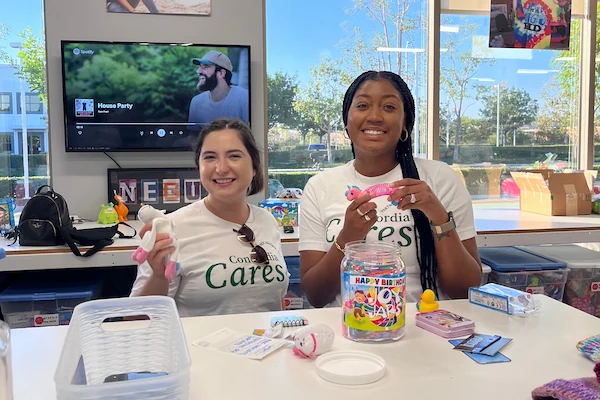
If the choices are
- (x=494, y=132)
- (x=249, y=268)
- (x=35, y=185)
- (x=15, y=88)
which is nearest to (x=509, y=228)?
(x=494, y=132)

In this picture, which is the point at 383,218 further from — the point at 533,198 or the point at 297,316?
the point at 533,198

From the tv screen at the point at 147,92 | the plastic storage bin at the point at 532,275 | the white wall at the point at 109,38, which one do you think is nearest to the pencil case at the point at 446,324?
the plastic storage bin at the point at 532,275

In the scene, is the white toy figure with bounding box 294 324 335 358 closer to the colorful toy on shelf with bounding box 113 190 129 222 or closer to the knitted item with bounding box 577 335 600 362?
the knitted item with bounding box 577 335 600 362

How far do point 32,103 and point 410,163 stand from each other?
232 cm

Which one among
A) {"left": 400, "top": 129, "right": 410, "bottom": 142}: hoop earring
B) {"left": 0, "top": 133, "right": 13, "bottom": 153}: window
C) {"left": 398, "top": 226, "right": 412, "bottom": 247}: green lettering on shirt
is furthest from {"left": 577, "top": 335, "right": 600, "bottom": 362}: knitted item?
{"left": 0, "top": 133, "right": 13, "bottom": 153}: window

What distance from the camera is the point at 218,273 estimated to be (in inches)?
59.2

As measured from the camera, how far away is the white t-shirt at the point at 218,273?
1.50 meters

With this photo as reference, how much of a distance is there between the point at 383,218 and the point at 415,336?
0.53m

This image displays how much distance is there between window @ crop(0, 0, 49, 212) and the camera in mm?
2889

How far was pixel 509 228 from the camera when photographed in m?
2.61

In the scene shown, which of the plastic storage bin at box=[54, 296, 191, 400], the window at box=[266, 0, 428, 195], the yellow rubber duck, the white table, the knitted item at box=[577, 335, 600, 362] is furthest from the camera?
the window at box=[266, 0, 428, 195]

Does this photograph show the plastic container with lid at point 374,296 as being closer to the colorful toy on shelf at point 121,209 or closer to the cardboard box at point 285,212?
the cardboard box at point 285,212

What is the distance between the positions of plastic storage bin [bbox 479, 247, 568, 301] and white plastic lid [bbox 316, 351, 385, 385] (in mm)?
1807

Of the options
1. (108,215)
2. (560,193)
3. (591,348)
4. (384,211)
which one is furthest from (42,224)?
(560,193)
